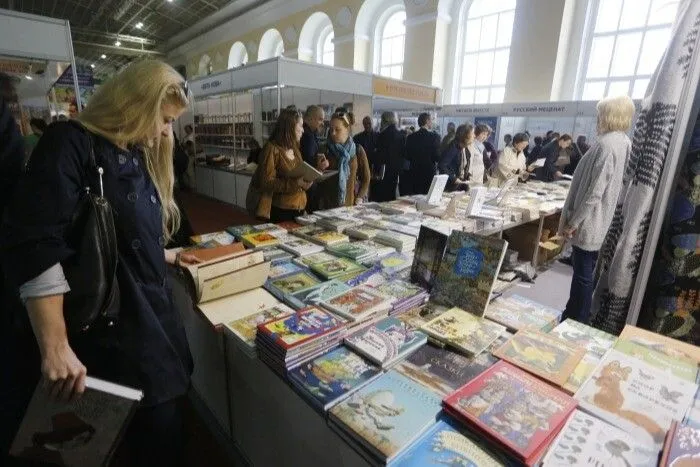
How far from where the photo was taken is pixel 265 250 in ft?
6.81

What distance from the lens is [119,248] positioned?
1006 mm

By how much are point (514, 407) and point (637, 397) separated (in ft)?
1.21

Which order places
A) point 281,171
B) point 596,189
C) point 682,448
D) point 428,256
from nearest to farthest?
point 682,448 < point 428,256 < point 596,189 < point 281,171

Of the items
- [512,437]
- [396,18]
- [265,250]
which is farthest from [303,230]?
[396,18]

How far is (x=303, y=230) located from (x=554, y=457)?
1.82 meters

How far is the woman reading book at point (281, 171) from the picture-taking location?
271cm

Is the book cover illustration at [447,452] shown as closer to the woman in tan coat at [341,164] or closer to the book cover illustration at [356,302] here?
Answer: the book cover illustration at [356,302]

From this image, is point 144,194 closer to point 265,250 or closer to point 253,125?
point 265,250

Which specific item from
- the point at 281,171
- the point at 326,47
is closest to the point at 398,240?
the point at 281,171

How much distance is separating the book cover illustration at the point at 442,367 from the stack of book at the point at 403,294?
237 mm

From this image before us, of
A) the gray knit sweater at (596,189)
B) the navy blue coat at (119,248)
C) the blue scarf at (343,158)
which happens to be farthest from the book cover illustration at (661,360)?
the blue scarf at (343,158)

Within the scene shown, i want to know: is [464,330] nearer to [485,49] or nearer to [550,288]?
[550,288]

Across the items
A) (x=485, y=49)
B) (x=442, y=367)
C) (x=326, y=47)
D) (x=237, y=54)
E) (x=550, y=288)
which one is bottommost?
(x=550, y=288)

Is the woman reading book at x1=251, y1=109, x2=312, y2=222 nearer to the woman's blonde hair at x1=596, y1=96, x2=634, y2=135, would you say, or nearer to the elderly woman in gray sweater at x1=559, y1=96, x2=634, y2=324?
the elderly woman in gray sweater at x1=559, y1=96, x2=634, y2=324
